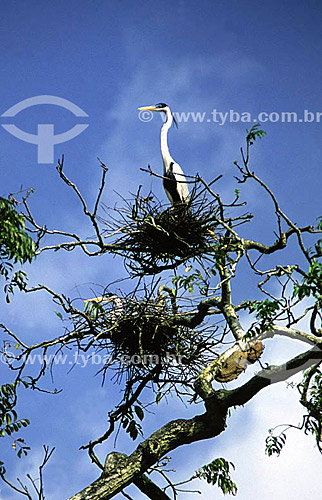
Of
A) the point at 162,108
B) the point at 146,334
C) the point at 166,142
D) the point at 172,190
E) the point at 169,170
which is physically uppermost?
the point at 162,108

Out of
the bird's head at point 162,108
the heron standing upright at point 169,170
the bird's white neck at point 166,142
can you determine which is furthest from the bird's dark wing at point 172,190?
the bird's head at point 162,108

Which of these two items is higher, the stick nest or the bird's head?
the bird's head

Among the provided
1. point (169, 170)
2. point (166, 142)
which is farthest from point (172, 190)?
point (166, 142)

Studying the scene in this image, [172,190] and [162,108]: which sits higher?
[162,108]

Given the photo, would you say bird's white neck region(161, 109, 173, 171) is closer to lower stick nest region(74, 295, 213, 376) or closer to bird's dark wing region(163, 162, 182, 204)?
bird's dark wing region(163, 162, 182, 204)

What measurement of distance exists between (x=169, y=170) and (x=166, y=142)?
0.44 metres

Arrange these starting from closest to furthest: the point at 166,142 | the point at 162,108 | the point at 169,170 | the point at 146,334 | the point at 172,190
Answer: the point at 146,334
the point at 172,190
the point at 169,170
the point at 166,142
the point at 162,108

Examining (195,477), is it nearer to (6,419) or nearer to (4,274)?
(6,419)

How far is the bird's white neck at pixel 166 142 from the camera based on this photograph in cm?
684

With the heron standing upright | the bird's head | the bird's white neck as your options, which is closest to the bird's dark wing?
the heron standing upright

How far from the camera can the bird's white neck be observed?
6843 mm

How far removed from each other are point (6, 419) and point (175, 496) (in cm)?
153

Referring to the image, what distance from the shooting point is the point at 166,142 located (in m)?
7.00

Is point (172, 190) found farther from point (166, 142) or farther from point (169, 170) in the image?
point (166, 142)
